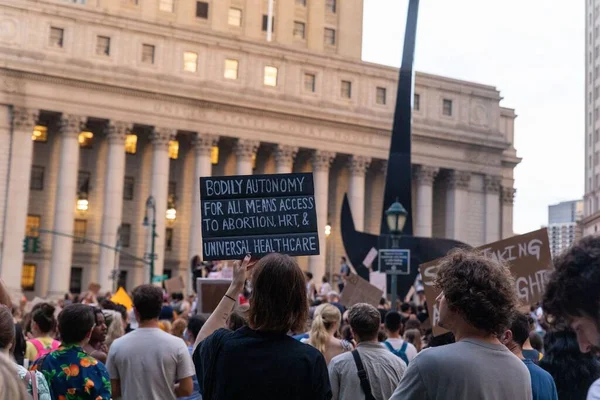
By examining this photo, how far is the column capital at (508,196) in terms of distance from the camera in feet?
255

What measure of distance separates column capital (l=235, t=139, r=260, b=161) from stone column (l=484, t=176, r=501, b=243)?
21.9m

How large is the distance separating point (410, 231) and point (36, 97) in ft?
113

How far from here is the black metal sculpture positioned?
94.8ft

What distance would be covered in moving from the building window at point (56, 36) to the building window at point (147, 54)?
5.77 meters

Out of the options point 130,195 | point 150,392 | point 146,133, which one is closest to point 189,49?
point 146,133

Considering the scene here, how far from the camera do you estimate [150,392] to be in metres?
7.81

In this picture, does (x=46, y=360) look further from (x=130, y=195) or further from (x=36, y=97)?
(x=130, y=195)

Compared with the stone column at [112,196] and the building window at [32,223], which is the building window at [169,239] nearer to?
the stone column at [112,196]

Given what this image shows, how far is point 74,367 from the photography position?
22.5 ft

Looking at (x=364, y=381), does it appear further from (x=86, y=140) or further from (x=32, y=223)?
(x=86, y=140)

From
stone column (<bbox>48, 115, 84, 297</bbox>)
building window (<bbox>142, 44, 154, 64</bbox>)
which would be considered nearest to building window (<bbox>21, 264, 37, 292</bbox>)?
stone column (<bbox>48, 115, 84, 297</bbox>)

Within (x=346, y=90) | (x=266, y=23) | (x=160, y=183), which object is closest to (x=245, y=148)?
(x=160, y=183)

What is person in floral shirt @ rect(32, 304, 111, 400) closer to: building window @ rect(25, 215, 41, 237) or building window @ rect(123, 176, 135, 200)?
building window @ rect(25, 215, 41, 237)

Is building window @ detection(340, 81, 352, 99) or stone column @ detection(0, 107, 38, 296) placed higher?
building window @ detection(340, 81, 352, 99)
